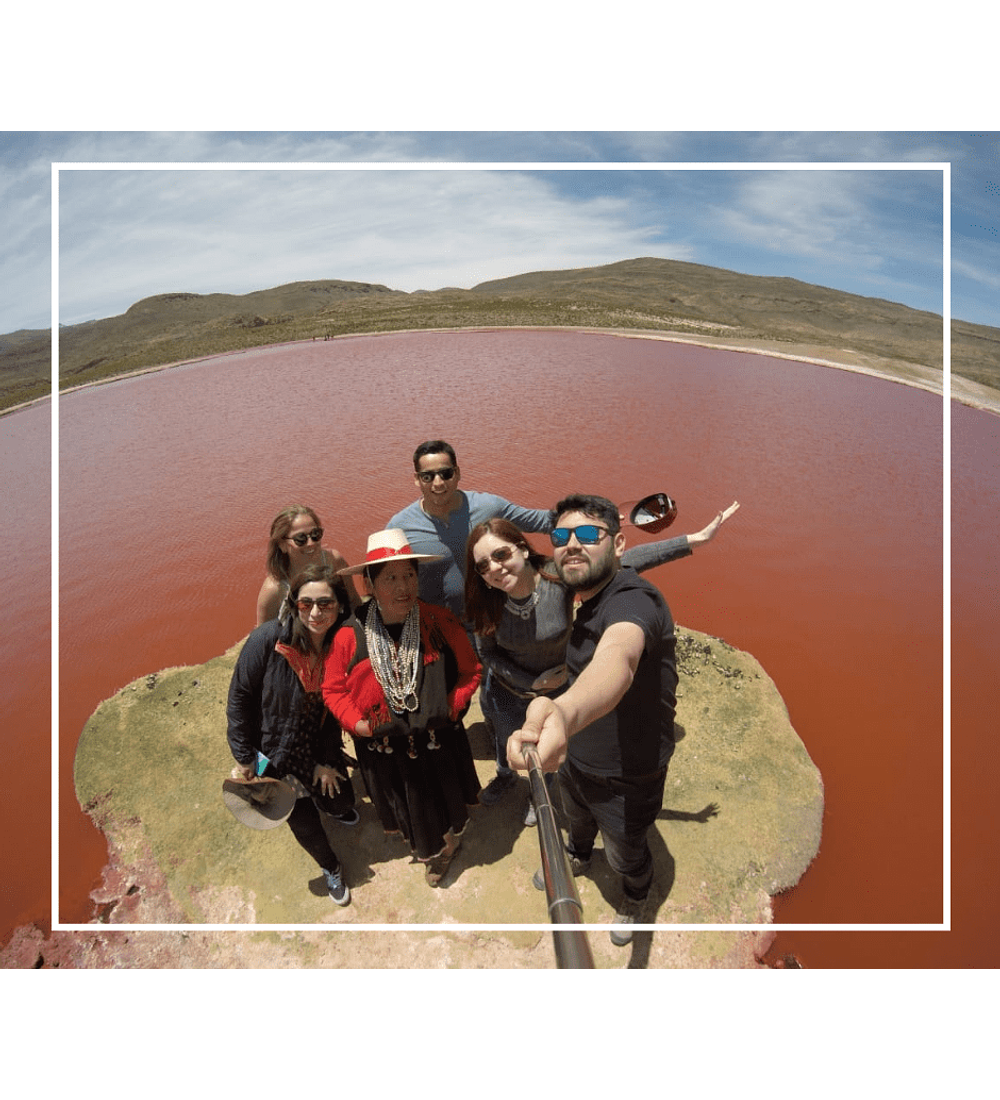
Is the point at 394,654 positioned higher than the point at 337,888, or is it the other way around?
the point at 394,654

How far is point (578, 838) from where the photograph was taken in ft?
10.8

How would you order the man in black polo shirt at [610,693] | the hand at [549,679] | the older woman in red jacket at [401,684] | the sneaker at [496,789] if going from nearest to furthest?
1. the man in black polo shirt at [610,693]
2. the older woman in red jacket at [401,684]
3. the hand at [549,679]
4. the sneaker at [496,789]

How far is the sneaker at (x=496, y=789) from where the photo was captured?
3.97 metres

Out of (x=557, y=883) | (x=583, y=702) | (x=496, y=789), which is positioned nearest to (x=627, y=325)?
(x=496, y=789)

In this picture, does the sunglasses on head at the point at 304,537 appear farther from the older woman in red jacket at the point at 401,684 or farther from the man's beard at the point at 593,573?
the man's beard at the point at 593,573

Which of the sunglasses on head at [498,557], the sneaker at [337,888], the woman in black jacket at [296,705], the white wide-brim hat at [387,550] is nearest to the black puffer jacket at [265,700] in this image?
the woman in black jacket at [296,705]

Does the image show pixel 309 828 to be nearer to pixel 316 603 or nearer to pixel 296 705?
pixel 296 705

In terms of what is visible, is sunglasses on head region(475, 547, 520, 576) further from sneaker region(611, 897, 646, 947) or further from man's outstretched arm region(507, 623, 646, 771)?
sneaker region(611, 897, 646, 947)

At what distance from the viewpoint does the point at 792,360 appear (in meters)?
24.2

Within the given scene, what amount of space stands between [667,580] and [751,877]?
422 centimetres

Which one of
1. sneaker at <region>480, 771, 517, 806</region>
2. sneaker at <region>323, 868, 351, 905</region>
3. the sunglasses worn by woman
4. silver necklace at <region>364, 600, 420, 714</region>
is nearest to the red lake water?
sneaker at <region>323, 868, 351, 905</region>

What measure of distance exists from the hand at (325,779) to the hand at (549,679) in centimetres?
142

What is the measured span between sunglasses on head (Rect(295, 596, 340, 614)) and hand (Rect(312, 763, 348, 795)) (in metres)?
1.18

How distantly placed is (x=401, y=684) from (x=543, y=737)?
4.32 ft
